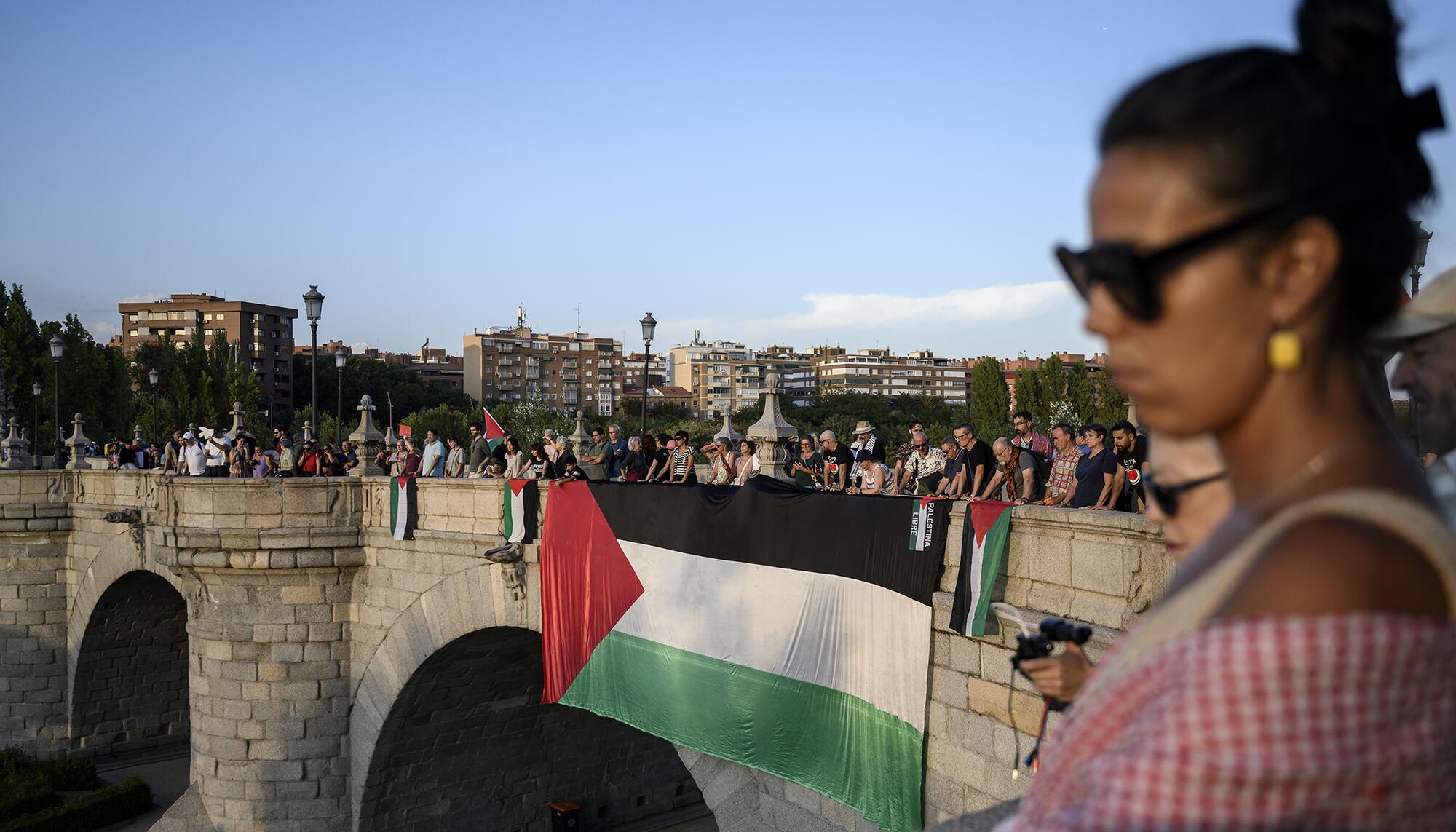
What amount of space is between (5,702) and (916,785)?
2166 centimetres

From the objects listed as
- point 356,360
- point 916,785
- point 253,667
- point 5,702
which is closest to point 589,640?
point 916,785

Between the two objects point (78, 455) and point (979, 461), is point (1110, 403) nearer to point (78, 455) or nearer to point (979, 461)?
point (78, 455)

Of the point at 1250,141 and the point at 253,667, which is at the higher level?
the point at 1250,141

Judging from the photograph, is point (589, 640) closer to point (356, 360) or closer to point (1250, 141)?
point (1250, 141)

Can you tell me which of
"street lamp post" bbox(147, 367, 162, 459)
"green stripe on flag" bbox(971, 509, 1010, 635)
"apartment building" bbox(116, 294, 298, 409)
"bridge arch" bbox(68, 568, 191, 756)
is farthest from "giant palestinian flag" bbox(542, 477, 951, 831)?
"apartment building" bbox(116, 294, 298, 409)

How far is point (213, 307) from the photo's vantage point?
3866 inches

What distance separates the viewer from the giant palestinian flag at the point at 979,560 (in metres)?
7.02

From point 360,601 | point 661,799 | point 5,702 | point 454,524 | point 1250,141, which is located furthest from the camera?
point 5,702

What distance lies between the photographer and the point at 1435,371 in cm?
188

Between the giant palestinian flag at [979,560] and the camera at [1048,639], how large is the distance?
5123 millimetres

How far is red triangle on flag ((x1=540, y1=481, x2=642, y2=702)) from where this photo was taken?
35.9 feet

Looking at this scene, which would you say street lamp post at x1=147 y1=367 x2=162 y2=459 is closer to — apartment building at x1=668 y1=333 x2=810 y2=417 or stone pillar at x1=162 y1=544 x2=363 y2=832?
stone pillar at x1=162 y1=544 x2=363 y2=832

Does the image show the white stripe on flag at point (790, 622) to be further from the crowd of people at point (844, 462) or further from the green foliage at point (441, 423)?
the green foliage at point (441, 423)

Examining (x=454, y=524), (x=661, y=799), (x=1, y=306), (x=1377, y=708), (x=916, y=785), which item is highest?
(x=1, y=306)
